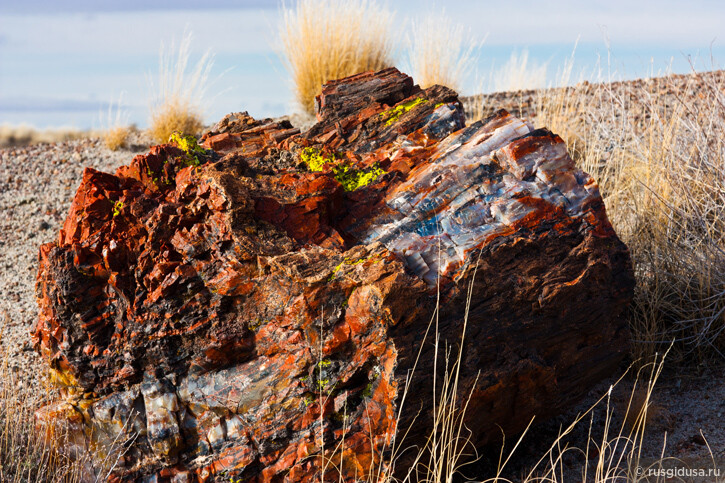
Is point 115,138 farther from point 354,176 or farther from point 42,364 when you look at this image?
point 354,176

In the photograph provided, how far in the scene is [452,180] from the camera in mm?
2822

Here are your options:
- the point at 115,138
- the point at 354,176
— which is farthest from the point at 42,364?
the point at 115,138

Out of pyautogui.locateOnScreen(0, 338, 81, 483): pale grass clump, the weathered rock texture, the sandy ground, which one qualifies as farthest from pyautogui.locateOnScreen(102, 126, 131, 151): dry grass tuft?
the weathered rock texture

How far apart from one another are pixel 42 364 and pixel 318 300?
2.93m

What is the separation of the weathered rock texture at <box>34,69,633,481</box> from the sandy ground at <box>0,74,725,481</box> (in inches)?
19.8

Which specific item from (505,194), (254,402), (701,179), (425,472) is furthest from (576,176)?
(701,179)

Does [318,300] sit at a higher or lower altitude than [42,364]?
higher

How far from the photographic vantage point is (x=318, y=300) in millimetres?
2406

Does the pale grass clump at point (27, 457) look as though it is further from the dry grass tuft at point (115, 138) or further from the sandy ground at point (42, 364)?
the dry grass tuft at point (115, 138)

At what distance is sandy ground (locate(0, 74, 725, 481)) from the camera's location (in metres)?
3.27

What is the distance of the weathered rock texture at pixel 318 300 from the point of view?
8.05 ft

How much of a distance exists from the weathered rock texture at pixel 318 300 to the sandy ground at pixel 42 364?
0.50 metres

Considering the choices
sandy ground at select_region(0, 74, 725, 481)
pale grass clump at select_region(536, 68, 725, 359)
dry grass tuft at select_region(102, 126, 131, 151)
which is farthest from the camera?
dry grass tuft at select_region(102, 126, 131, 151)

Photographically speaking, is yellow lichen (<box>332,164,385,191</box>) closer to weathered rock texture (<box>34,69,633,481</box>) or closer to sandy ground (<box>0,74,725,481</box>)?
weathered rock texture (<box>34,69,633,481</box>)
